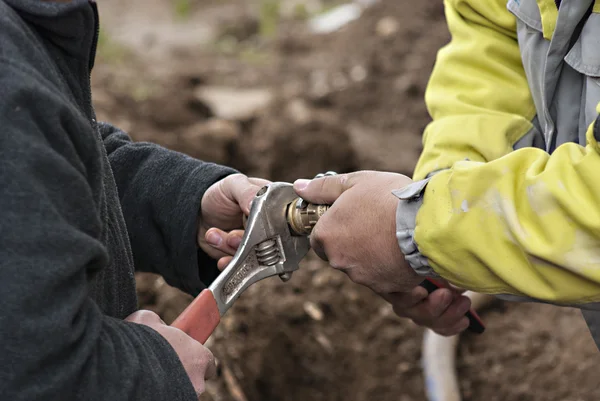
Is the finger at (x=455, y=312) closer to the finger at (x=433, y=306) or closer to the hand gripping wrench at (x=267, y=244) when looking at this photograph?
the finger at (x=433, y=306)

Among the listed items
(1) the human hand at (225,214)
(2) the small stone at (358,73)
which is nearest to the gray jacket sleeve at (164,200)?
(1) the human hand at (225,214)

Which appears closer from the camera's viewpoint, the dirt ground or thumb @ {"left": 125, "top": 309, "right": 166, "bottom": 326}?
thumb @ {"left": 125, "top": 309, "right": 166, "bottom": 326}

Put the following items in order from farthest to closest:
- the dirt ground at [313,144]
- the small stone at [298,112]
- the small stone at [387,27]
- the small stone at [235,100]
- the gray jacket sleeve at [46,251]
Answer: the small stone at [387,27] → the small stone at [235,100] → the small stone at [298,112] → the dirt ground at [313,144] → the gray jacket sleeve at [46,251]

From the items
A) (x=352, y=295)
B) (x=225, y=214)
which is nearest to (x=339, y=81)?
(x=352, y=295)

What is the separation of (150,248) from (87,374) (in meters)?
0.64

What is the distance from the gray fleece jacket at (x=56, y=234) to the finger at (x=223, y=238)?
0.37 meters

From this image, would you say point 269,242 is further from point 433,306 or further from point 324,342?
point 324,342

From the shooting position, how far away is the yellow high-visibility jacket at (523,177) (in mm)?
1151

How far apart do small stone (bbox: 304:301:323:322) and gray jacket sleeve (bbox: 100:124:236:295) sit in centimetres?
116

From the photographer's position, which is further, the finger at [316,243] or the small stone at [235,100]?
the small stone at [235,100]

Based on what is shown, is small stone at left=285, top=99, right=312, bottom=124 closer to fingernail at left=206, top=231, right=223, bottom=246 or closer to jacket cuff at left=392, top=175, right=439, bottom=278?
fingernail at left=206, top=231, right=223, bottom=246

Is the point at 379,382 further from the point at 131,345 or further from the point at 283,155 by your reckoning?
the point at 131,345

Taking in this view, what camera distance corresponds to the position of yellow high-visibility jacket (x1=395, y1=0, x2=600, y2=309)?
3.78 feet

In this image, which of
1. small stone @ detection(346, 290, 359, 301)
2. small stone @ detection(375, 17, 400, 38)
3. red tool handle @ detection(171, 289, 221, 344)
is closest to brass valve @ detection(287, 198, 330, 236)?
red tool handle @ detection(171, 289, 221, 344)
